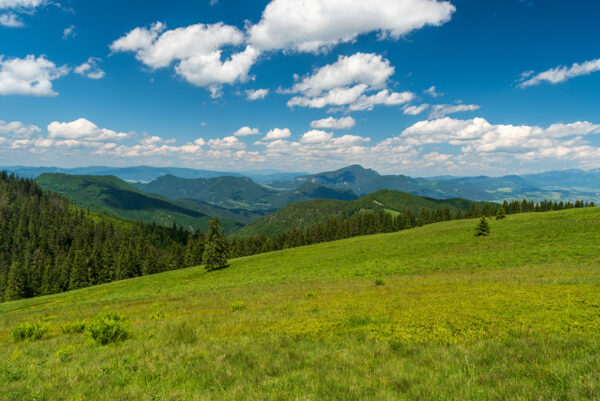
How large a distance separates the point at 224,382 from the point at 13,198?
259064mm

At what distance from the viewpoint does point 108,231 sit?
13962 cm

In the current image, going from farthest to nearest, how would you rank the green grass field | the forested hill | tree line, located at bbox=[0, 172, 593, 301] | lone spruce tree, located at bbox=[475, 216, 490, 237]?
the forested hill < tree line, located at bbox=[0, 172, 593, 301] < lone spruce tree, located at bbox=[475, 216, 490, 237] < the green grass field

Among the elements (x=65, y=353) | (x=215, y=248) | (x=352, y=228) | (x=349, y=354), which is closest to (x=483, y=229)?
(x=349, y=354)

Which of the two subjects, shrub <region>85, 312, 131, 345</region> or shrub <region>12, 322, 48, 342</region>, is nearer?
shrub <region>85, 312, 131, 345</region>

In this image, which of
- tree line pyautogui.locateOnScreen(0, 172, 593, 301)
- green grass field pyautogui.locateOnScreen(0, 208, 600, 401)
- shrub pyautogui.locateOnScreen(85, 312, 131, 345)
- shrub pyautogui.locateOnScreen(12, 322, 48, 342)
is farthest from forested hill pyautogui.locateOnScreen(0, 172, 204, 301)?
green grass field pyautogui.locateOnScreen(0, 208, 600, 401)

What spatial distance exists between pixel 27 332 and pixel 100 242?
145m

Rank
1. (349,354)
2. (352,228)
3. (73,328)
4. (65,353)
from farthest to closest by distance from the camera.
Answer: (352,228) → (73,328) → (65,353) → (349,354)

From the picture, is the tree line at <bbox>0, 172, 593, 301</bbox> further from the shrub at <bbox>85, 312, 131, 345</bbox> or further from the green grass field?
the green grass field

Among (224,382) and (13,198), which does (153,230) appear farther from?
(224,382)

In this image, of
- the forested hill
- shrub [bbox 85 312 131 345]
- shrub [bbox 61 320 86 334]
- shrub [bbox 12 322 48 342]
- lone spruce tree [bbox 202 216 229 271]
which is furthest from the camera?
the forested hill

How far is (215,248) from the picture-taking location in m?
55.4

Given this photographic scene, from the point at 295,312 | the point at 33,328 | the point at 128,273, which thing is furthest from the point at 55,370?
the point at 128,273

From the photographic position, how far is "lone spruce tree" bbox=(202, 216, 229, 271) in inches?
2152

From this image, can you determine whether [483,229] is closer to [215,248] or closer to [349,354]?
[349,354]
